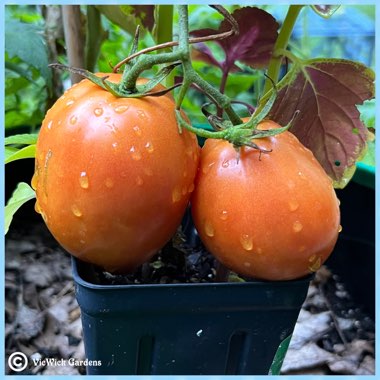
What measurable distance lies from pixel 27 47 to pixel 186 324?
0.51m

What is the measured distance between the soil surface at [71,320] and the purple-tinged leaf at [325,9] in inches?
11.1

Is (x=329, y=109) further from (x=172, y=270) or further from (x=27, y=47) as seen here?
(x=27, y=47)

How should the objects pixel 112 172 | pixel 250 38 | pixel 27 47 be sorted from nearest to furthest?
pixel 112 172 < pixel 250 38 < pixel 27 47

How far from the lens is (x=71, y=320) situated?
2.81 feet

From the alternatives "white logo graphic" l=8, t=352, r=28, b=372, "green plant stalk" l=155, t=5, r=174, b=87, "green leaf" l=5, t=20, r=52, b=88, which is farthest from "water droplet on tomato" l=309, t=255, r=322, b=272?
"green leaf" l=5, t=20, r=52, b=88

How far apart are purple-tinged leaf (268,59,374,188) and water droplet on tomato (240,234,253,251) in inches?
6.6

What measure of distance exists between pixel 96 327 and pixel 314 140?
30 cm

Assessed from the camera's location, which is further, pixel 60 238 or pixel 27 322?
pixel 27 322

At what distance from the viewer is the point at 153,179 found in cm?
47

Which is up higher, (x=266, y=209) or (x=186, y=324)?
(x=266, y=209)

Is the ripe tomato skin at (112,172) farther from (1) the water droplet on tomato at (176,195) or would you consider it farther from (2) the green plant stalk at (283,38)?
(2) the green plant stalk at (283,38)

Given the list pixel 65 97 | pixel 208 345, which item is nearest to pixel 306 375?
pixel 208 345

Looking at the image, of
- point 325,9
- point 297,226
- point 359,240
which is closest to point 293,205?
point 297,226

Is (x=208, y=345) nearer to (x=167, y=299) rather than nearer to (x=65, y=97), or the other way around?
(x=167, y=299)
